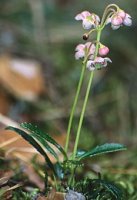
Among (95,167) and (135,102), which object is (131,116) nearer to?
(135,102)

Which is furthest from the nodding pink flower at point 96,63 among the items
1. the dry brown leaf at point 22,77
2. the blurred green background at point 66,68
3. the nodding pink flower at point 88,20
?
the dry brown leaf at point 22,77

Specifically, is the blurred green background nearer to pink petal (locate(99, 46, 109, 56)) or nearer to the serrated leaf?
the serrated leaf

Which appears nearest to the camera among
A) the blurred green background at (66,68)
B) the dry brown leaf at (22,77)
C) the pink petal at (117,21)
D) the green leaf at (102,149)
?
the pink petal at (117,21)

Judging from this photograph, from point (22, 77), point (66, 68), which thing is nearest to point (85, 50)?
point (22, 77)

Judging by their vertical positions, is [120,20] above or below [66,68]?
below

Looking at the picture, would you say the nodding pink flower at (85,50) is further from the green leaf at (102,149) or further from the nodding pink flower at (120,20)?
the green leaf at (102,149)

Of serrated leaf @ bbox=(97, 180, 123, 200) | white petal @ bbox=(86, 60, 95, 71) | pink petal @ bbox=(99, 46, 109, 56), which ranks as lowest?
serrated leaf @ bbox=(97, 180, 123, 200)

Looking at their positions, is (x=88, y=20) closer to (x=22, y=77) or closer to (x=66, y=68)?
(x=22, y=77)

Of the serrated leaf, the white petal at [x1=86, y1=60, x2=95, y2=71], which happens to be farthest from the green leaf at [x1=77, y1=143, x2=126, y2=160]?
the white petal at [x1=86, y1=60, x2=95, y2=71]

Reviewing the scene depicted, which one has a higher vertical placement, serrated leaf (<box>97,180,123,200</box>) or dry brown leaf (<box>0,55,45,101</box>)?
dry brown leaf (<box>0,55,45,101</box>)
